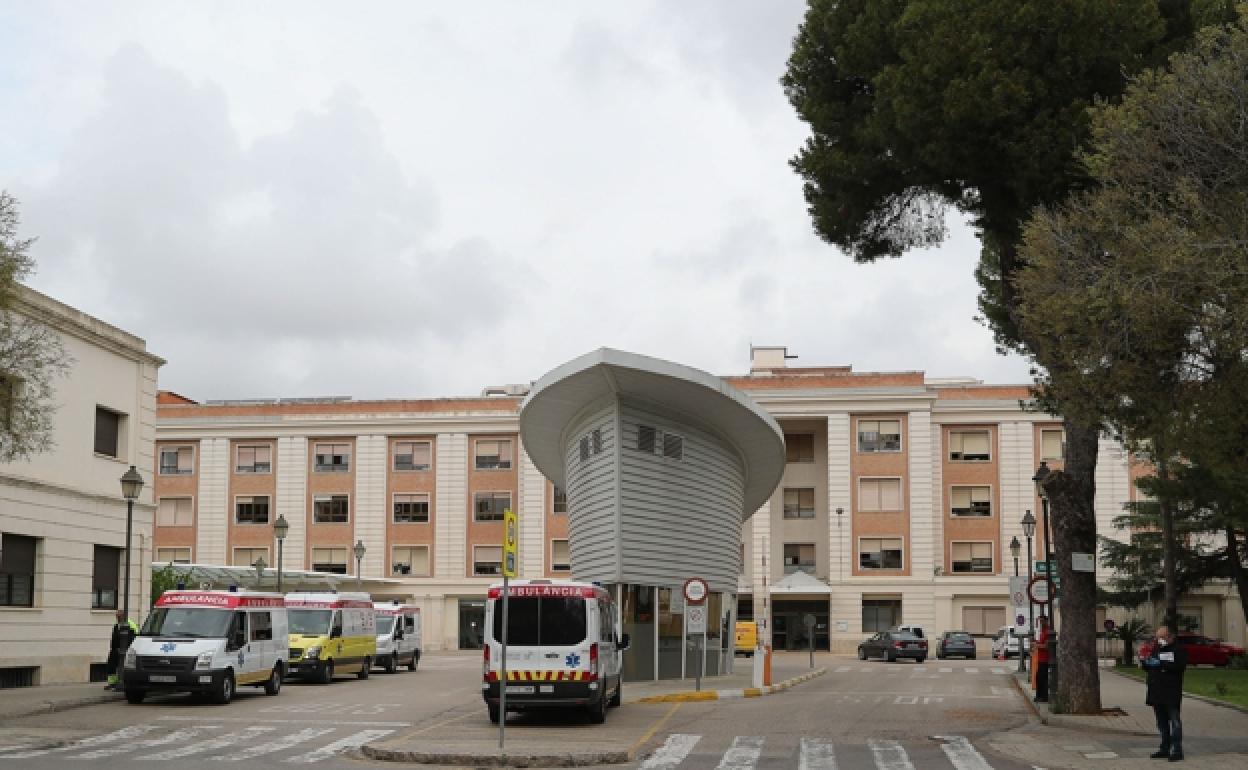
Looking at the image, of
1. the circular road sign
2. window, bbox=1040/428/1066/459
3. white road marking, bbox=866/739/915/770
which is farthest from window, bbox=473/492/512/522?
white road marking, bbox=866/739/915/770

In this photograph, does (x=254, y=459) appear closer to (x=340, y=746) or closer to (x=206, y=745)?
(x=206, y=745)

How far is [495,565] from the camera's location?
7300 centimetres

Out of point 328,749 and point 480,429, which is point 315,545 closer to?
point 480,429

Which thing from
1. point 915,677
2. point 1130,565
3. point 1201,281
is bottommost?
point 915,677

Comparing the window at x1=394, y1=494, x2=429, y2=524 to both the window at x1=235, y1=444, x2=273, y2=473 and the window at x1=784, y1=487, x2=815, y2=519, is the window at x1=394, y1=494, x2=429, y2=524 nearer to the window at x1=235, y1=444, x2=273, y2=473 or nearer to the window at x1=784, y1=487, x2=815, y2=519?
the window at x1=235, y1=444, x2=273, y2=473

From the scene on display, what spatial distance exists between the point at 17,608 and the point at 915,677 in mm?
24477

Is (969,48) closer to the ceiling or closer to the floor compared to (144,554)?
closer to the ceiling

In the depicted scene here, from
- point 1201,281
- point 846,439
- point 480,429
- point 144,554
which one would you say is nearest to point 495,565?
point 480,429

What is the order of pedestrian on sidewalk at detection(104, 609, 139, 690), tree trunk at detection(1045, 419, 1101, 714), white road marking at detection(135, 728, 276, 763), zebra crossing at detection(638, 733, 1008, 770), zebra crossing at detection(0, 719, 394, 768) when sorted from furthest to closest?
1. pedestrian on sidewalk at detection(104, 609, 139, 690)
2. tree trunk at detection(1045, 419, 1101, 714)
3. white road marking at detection(135, 728, 276, 763)
4. zebra crossing at detection(0, 719, 394, 768)
5. zebra crossing at detection(638, 733, 1008, 770)

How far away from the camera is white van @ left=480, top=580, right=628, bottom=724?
20.8 m

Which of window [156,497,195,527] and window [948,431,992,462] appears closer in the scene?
window [948,431,992,462]

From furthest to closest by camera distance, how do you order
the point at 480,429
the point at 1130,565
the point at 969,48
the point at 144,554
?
the point at 480,429 → the point at 1130,565 → the point at 144,554 → the point at 969,48

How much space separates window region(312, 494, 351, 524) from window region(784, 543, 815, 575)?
77.3 feet

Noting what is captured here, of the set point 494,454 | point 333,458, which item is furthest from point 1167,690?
point 333,458
